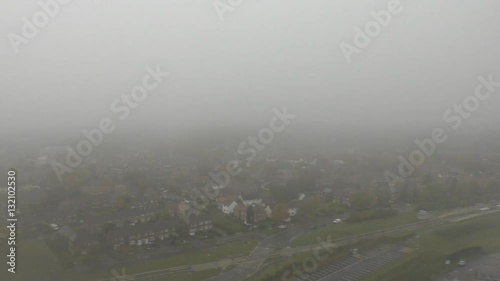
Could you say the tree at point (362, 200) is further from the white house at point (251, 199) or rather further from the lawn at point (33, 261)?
the lawn at point (33, 261)

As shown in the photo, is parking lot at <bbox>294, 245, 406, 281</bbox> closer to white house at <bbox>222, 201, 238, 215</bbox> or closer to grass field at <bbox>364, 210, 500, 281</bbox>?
grass field at <bbox>364, 210, 500, 281</bbox>

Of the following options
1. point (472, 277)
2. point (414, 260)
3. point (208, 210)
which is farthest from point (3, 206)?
point (472, 277)

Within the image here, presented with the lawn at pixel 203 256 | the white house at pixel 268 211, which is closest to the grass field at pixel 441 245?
the lawn at pixel 203 256

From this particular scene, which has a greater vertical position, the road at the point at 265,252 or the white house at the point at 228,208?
the white house at the point at 228,208

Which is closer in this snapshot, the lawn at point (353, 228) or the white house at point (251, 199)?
the lawn at point (353, 228)

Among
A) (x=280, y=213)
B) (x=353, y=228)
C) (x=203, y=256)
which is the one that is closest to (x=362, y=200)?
(x=353, y=228)

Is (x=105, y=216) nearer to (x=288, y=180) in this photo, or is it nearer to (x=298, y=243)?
(x=298, y=243)

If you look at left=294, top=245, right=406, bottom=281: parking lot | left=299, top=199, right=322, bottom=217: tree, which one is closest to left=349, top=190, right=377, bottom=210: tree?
left=299, top=199, right=322, bottom=217: tree
